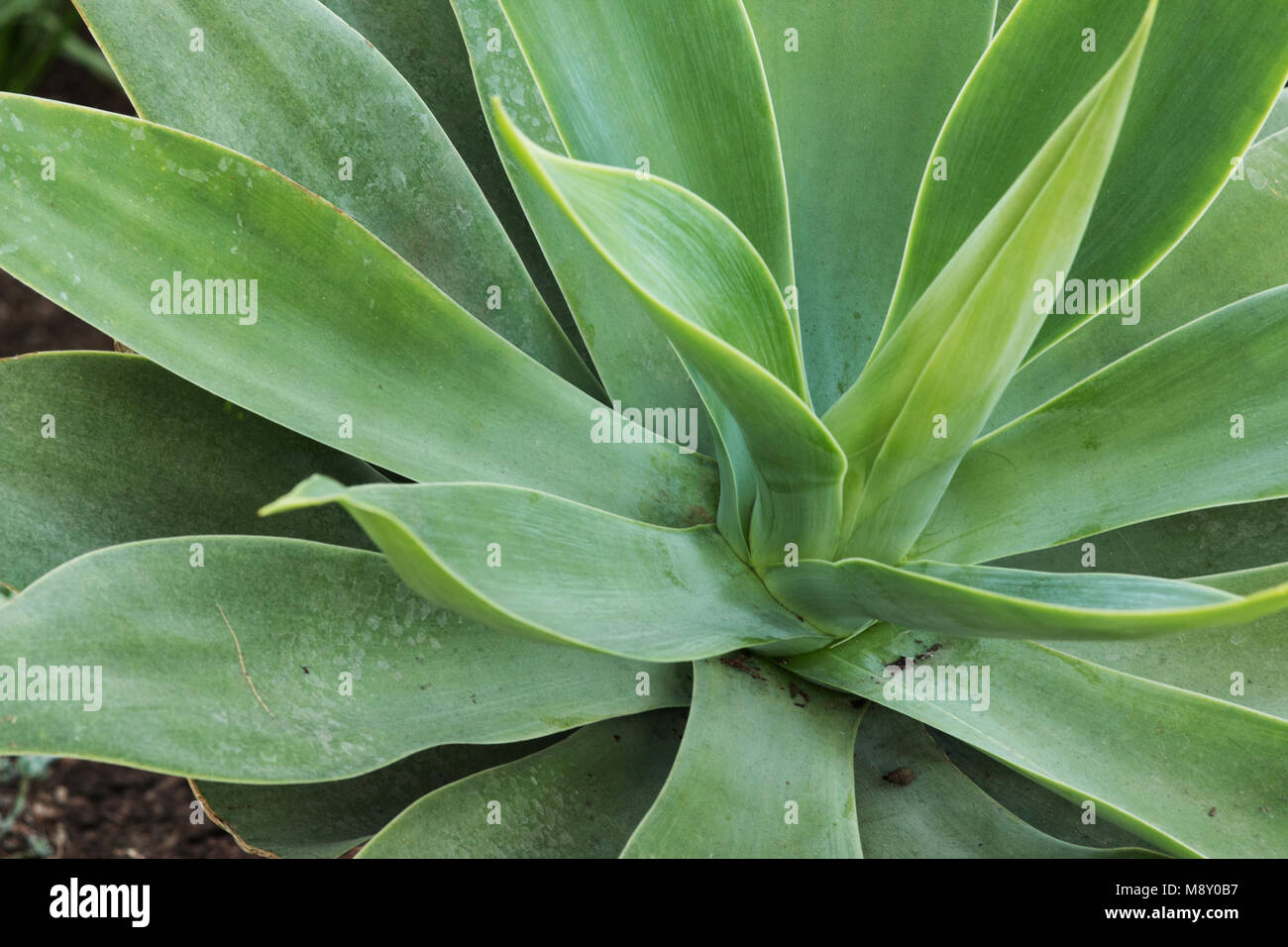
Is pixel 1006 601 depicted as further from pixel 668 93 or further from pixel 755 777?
pixel 668 93

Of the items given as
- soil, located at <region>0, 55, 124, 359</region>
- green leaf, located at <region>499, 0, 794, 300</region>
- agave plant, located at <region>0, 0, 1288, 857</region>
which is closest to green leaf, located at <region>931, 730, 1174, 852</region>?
agave plant, located at <region>0, 0, 1288, 857</region>

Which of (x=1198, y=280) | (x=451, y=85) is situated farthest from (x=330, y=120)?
(x=1198, y=280)

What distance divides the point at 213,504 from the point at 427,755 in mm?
247

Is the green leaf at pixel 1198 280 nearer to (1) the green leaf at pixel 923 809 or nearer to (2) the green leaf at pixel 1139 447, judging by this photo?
(2) the green leaf at pixel 1139 447

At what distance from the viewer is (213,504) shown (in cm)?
81

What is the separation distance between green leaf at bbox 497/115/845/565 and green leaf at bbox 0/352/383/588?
1.10ft

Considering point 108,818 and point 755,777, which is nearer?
point 755,777

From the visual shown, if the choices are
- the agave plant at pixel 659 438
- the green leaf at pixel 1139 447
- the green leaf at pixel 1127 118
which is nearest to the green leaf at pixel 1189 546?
the agave plant at pixel 659 438

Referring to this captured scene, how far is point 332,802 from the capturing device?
81 cm

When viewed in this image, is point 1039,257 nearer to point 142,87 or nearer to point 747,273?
point 747,273

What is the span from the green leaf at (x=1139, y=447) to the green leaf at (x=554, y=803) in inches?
10.1

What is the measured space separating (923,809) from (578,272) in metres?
0.49

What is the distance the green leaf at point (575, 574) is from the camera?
542mm

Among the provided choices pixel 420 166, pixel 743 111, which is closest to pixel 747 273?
pixel 743 111
